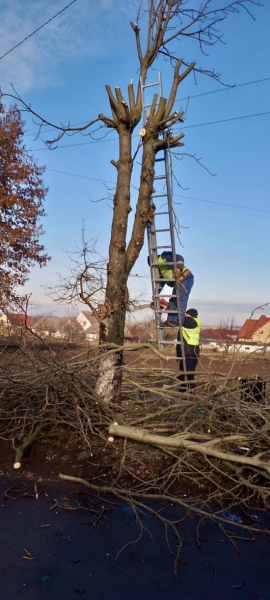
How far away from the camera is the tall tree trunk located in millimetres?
4575

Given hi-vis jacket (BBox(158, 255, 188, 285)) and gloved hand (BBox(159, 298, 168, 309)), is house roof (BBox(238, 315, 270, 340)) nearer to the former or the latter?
gloved hand (BBox(159, 298, 168, 309))

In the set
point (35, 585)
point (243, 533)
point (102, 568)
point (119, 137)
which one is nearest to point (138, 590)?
point (102, 568)

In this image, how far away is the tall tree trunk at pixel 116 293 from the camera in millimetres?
4575

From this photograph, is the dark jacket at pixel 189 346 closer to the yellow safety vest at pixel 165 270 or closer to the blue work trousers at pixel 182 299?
the blue work trousers at pixel 182 299

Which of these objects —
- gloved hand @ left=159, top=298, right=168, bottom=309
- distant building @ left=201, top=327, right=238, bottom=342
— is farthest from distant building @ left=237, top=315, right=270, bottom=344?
gloved hand @ left=159, top=298, right=168, bottom=309

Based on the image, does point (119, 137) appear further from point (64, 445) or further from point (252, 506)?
point (252, 506)

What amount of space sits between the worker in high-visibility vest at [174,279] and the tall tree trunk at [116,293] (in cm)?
109

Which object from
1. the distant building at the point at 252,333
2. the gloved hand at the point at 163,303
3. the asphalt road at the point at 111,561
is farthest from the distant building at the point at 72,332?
the asphalt road at the point at 111,561

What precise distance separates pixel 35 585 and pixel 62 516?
762mm

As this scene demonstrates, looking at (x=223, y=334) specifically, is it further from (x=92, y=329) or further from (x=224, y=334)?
(x=92, y=329)

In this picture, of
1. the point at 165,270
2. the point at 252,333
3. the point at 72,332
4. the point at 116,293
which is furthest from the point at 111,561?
the point at 72,332

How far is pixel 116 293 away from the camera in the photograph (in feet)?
15.6

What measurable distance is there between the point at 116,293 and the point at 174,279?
3.85 feet

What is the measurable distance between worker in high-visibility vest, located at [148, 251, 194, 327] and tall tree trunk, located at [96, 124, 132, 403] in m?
1.09
